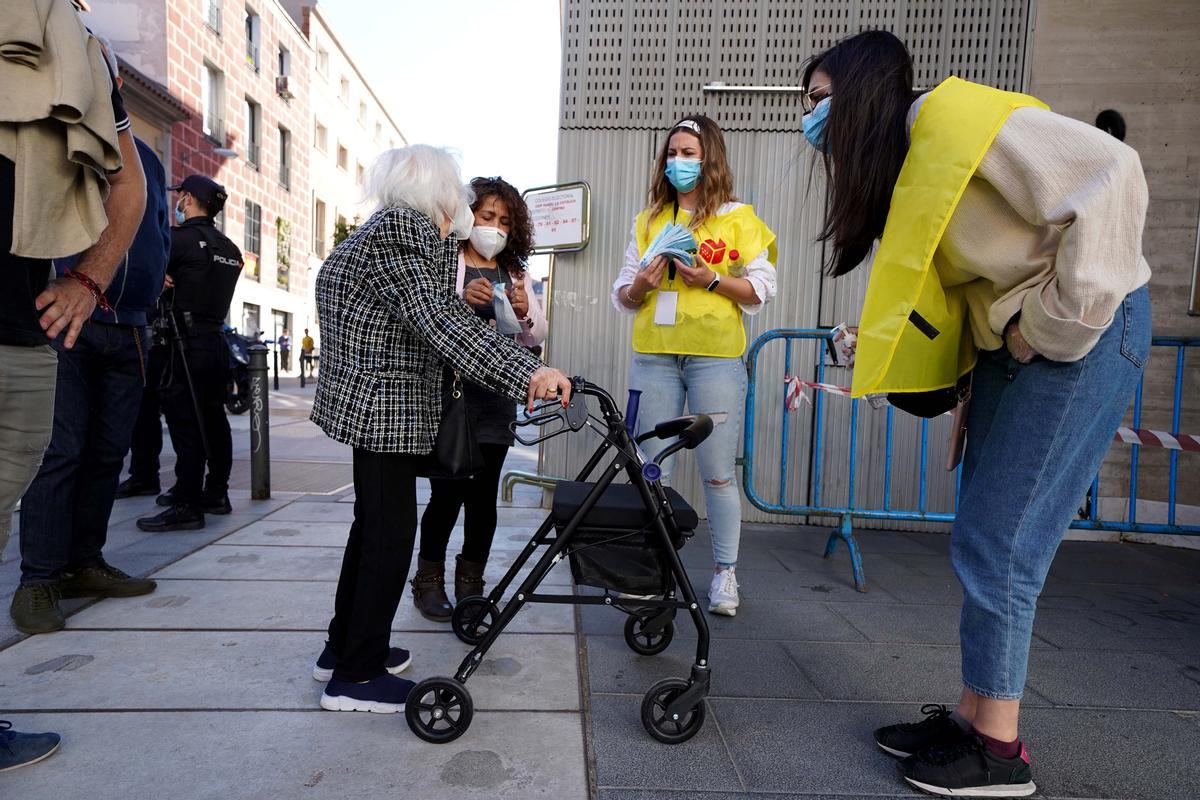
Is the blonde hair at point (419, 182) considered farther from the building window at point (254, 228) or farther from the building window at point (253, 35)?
the building window at point (253, 35)

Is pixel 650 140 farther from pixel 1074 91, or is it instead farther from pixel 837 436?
pixel 1074 91

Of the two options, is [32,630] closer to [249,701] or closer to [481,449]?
[249,701]

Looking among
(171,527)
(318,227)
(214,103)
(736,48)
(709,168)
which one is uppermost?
(214,103)

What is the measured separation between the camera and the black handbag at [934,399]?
6.13 feet

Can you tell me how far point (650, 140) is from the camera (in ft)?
16.0

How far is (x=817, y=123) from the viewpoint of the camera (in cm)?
188

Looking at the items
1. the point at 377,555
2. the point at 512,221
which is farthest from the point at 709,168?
the point at 377,555

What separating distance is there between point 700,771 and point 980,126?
166 cm

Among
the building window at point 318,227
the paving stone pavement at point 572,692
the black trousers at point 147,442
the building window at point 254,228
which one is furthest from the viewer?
the building window at point 318,227

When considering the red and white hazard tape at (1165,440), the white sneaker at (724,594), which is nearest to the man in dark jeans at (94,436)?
the white sneaker at (724,594)

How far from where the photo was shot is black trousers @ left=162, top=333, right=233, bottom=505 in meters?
4.04

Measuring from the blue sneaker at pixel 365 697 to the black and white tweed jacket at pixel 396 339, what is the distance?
702 millimetres

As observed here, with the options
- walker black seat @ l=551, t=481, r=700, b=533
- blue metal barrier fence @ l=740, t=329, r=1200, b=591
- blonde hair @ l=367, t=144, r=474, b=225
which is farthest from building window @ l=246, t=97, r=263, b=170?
walker black seat @ l=551, t=481, r=700, b=533

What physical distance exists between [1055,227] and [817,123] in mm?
685
